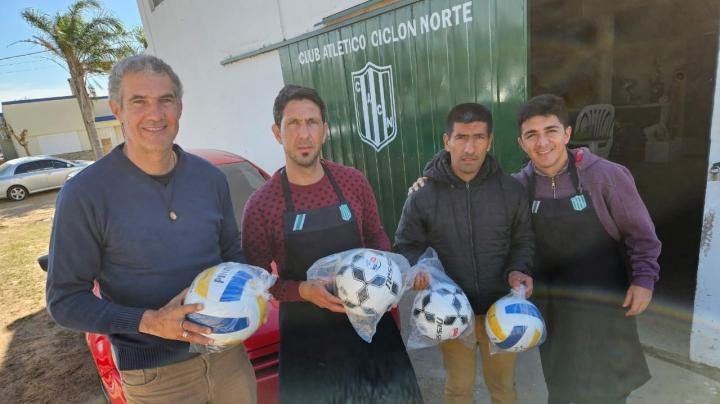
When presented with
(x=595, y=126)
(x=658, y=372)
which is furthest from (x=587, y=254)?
(x=595, y=126)

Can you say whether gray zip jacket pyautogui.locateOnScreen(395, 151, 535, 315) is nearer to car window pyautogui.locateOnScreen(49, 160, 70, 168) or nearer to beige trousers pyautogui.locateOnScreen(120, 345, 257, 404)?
beige trousers pyautogui.locateOnScreen(120, 345, 257, 404)

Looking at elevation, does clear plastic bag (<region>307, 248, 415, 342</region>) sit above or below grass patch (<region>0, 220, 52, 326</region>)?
above

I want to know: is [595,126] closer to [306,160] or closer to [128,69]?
[306,160]

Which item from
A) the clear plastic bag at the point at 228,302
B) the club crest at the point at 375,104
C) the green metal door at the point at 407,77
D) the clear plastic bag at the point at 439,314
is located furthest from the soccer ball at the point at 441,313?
the club crest at the point at 375,104

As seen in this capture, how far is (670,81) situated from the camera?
8984 mm

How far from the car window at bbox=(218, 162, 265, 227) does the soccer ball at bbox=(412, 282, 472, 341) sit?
2070mm

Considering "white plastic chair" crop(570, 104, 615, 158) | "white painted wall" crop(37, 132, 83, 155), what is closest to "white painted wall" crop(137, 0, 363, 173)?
"white plastic chair" crop(570, 104, 615, 158)

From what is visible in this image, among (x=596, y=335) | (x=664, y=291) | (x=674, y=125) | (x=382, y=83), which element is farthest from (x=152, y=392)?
(x=674, y=125)

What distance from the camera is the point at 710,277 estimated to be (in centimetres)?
277

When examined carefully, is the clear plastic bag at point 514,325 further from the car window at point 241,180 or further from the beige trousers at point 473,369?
the car window at point 241,180

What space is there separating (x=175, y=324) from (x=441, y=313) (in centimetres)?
111

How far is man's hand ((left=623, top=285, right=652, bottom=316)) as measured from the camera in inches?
77.1

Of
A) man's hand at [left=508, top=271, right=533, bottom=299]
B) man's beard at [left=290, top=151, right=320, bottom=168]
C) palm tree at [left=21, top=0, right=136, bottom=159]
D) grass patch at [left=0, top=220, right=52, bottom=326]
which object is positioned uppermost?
palm tree at [left=21, top=0, right=136, bottom=159]

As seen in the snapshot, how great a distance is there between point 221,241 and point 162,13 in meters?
8.66
